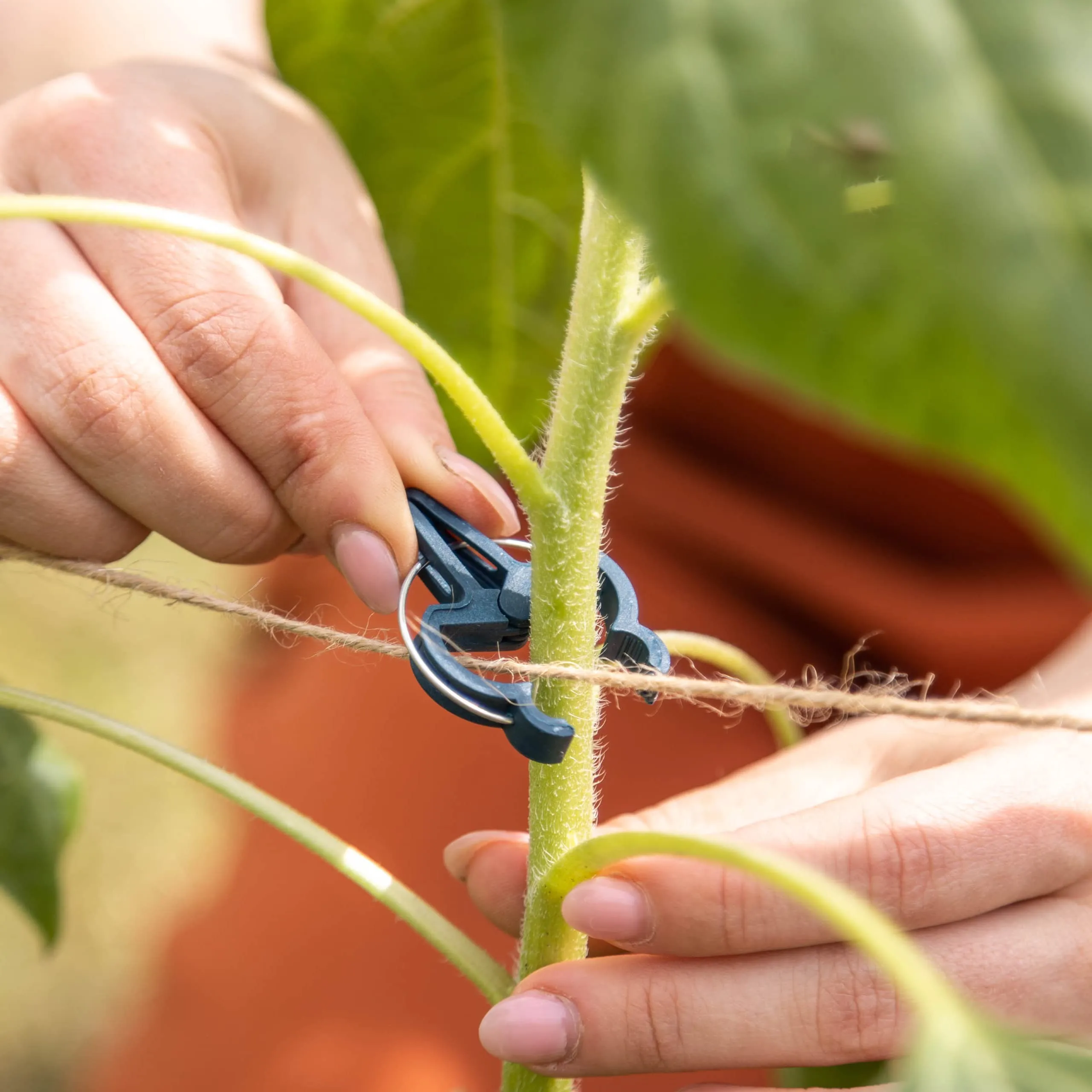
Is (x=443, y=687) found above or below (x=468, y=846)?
above

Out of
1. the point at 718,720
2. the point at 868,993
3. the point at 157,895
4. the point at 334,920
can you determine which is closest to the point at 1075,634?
the point at 718,720

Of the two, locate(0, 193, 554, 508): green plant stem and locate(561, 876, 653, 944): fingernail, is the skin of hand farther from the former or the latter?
locate(0, 193, 554, 508): green plant stem

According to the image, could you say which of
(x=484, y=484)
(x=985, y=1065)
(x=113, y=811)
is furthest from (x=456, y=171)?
(x=113, y=811)

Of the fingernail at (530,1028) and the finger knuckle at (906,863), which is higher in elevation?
the finger knuckle at (906,863)

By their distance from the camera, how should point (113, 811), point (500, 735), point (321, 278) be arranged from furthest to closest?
point (113, 811), point (500, 735), point (321, 278)

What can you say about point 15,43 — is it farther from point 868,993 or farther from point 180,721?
point 180,721

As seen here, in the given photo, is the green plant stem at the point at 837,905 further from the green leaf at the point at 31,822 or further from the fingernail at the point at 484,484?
the green leaf at the point at 31,822

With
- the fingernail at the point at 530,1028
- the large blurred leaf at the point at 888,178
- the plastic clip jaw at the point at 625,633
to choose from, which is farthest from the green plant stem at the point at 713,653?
the large blurred leaf at the point at 888,178

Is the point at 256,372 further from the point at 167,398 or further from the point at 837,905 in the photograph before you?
the point at 837,905

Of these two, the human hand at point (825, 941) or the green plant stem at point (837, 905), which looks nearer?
the green plant stem at point (837, 905)
